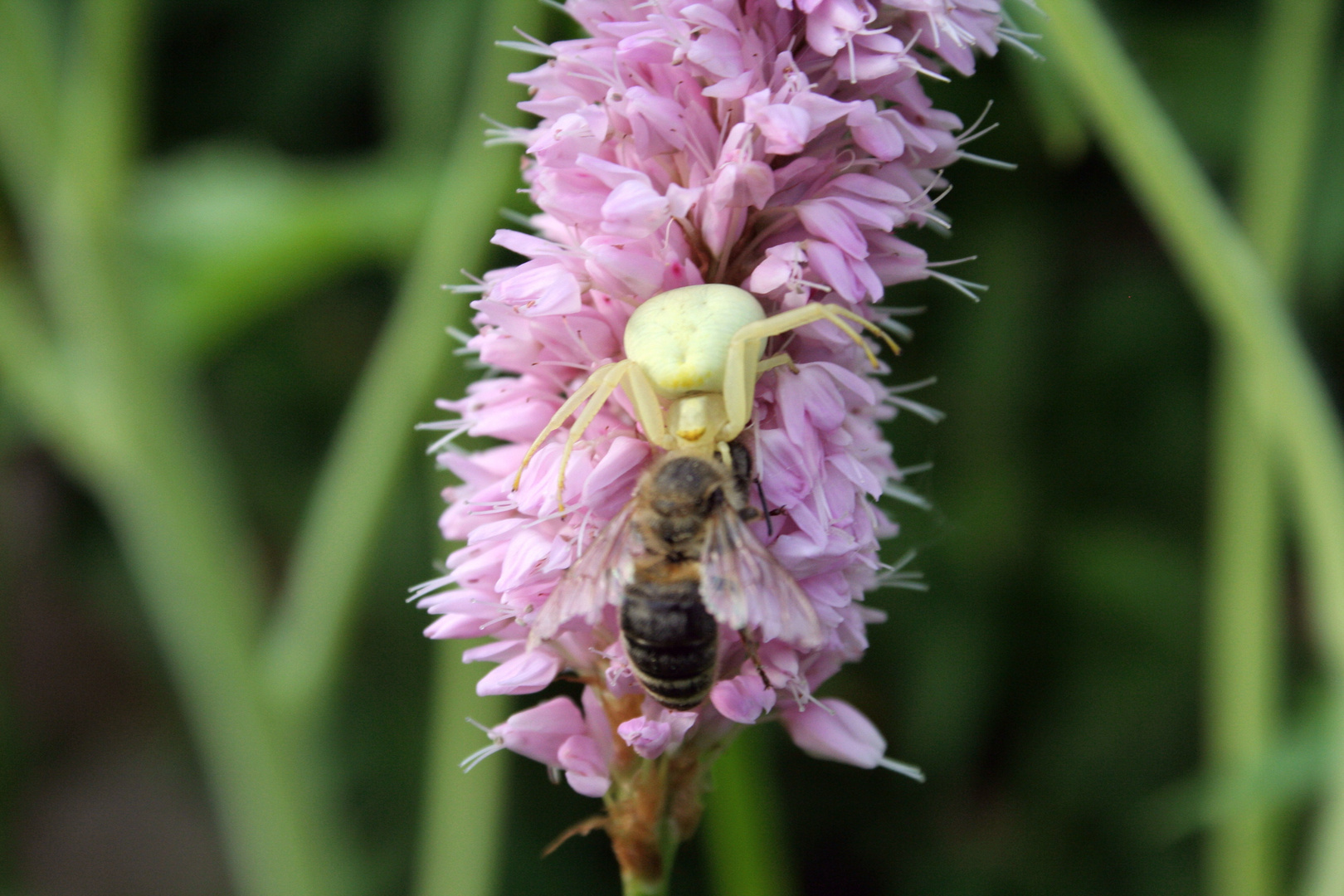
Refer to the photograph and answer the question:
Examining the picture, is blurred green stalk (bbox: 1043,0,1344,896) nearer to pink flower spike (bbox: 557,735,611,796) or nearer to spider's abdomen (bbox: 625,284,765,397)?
spider's abdomen (bbox: 625,284,765,397)

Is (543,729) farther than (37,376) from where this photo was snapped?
No

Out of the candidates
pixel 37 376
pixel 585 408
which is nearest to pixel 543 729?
pixel 585 408

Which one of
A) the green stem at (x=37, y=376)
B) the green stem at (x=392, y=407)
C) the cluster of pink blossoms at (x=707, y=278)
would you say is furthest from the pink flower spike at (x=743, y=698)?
the green stem at (x=37, y=376)

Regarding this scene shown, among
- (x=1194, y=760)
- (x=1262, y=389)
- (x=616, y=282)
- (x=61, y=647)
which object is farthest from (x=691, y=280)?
(x=61, y=647)

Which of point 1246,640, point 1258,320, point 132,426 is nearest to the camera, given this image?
point 1258,320

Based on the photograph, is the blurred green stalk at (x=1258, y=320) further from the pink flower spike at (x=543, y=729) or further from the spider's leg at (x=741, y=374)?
the pink flower spike at (x=543, y=729)

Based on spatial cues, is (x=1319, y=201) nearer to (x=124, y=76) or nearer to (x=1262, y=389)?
(x=1262, y=389)

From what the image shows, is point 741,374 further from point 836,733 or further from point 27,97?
point 27,97
